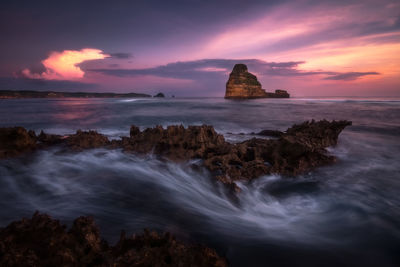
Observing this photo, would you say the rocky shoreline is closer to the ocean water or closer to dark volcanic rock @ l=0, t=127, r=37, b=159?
dark volcanic rock @ l=0, t=127, r=37, b=159

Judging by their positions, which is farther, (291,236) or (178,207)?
(178,207)

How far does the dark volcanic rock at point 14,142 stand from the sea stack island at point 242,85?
322 feet

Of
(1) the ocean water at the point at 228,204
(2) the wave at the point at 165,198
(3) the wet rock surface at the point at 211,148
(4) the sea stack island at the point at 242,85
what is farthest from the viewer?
(4) the sea stack island at the point at 242,85

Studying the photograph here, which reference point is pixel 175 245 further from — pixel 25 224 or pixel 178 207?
pixel 178 207

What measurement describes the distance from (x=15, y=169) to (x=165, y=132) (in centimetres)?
395

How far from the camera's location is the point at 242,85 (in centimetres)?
9981

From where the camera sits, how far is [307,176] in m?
5.52

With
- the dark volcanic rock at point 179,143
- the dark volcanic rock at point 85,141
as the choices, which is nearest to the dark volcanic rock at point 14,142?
the dark volcanic rock at point 85,141

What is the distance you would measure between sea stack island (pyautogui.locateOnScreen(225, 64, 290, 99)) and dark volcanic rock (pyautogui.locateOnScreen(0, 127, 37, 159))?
98.1 m

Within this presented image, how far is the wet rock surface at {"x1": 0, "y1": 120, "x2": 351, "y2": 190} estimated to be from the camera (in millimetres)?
5574

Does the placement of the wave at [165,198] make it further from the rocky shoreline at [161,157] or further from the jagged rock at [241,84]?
the jagged rock at [241,84]

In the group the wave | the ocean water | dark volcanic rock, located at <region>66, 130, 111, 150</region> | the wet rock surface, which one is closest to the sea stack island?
the wet rock surface

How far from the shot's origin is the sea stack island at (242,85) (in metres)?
99.8

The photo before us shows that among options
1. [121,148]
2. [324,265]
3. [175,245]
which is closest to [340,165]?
[324,265]
